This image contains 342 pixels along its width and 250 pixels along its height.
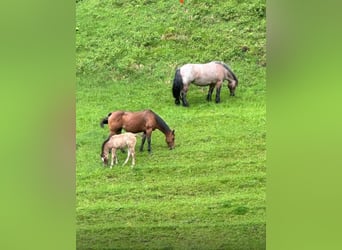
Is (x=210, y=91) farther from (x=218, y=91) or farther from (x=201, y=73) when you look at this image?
(x=201, y=73)

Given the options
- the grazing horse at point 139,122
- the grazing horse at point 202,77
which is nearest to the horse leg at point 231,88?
the grazing horse at point 202,77

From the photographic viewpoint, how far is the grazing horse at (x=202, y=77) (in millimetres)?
5027

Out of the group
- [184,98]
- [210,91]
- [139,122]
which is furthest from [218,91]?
[139,122]

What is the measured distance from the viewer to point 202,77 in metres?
5.06

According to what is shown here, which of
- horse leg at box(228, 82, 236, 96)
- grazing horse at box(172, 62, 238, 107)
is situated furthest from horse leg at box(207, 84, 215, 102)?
horse leg at box(228, 82, 236, 96)

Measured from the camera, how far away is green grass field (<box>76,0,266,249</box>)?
16.3 ft

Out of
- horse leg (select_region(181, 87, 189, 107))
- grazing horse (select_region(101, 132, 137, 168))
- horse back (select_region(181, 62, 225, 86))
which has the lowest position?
grazing horse (select_region(101, 132, 137, 168))

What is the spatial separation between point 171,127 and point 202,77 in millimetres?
543

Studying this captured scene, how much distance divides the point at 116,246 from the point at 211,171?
3.66 ft

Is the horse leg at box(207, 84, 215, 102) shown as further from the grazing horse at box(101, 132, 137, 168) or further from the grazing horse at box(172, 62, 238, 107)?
the grazing horse at box(101, 132, 137, 168)

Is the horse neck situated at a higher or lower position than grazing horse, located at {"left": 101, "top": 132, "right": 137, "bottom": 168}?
higher

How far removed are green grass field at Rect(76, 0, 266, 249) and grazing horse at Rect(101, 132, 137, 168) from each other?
0.06 m
